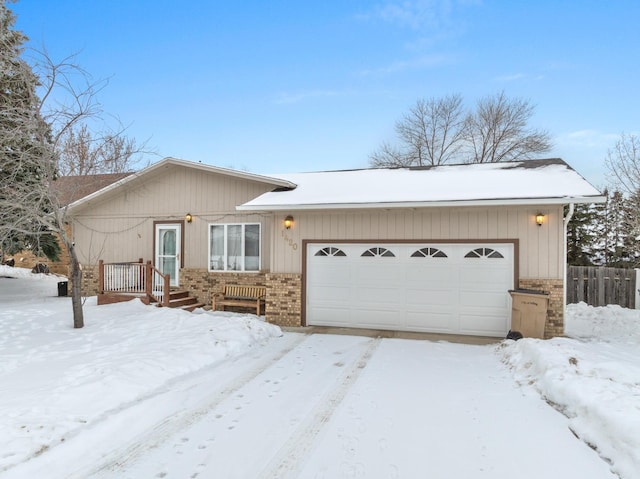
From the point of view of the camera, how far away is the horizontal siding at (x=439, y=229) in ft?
24.1

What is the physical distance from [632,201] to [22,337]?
1498 cm

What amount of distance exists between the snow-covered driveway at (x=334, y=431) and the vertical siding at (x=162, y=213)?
581 centimetres

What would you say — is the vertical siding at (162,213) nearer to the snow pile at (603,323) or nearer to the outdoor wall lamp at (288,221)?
the outdoor wall lamp at (288,221)

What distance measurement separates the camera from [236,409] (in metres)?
4.06

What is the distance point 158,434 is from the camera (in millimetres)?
3490

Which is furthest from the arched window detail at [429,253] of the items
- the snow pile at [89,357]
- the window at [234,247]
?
the window at [234,247]

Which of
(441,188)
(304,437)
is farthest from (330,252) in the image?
(304,437)

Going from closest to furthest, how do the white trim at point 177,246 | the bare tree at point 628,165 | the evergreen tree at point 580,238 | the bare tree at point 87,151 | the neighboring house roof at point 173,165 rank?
1. the bare tree at point 87,151
2. the bare tree at point 628,165
3. the neighboring house roof at point 173,165
4. the white trim at point 177,246
5. the evergreen tree at point 580,238

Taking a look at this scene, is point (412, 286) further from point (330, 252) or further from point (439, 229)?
point (330, 252)

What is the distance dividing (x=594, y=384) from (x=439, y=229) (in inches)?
171

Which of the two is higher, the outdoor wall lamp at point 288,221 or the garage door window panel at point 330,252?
the outdoor wall lamp at point 288,221

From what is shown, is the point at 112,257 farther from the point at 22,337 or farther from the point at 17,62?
the point at 17,62

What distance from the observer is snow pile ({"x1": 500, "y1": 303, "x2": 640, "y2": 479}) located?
3.07m

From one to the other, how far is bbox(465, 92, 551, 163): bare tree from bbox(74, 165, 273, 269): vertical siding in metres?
16.0
